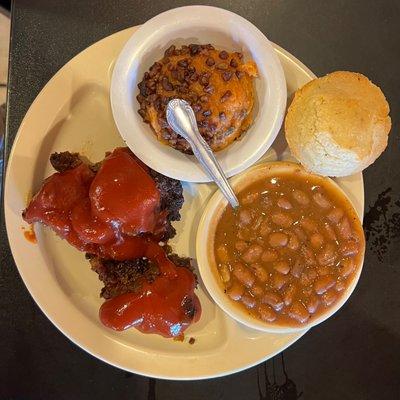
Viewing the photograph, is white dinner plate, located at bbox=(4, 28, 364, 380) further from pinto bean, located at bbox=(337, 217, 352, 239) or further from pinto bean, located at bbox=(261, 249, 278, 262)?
pinto bean, located at bbox=(261, 249, 278, 262)

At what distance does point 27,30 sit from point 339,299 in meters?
1.37

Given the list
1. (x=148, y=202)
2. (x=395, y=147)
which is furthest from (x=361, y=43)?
(x=148, y=202)

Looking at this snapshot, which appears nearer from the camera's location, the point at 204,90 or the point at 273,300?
the point at 204,90

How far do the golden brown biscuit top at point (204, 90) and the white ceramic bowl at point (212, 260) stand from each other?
148mm

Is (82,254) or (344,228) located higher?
(344,228)

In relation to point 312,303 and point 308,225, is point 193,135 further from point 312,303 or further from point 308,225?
point 312,303

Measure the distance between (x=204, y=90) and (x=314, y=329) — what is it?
972 mm

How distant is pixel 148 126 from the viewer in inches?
64.0

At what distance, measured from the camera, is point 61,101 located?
1.73 meters

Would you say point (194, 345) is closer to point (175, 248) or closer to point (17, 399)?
point (175, 248)

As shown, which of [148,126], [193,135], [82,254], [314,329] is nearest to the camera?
[193,135]

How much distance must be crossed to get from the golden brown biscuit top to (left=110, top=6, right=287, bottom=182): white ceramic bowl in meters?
0.03

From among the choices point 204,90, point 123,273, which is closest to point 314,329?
point 123,273

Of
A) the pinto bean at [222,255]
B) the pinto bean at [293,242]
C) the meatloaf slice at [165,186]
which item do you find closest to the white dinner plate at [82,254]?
the meatloaf slice at [165,186]
